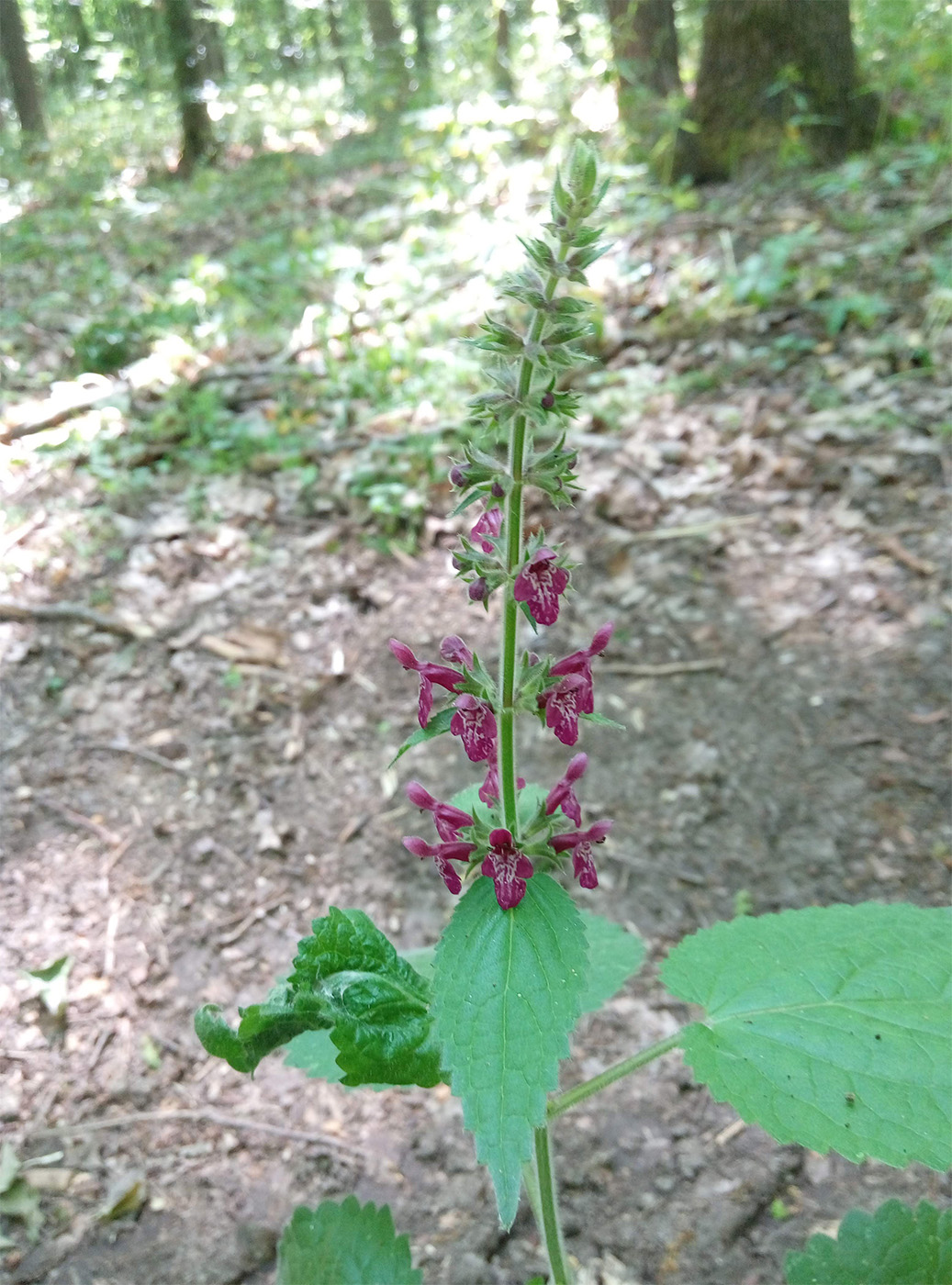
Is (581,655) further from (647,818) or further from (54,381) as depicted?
(54,381)

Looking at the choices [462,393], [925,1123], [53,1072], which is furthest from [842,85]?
[53,1072]

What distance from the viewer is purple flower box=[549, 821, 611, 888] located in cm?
161

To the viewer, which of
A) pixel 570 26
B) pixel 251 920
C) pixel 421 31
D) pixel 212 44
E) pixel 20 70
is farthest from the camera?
pixel 212 44

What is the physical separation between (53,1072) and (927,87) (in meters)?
8.97

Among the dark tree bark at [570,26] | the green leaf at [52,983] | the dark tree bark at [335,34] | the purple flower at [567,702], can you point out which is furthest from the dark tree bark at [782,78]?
the dark tree bark at [335,34]

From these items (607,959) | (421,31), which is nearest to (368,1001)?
(607,959)

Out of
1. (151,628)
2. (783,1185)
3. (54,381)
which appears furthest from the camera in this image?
(54,381)

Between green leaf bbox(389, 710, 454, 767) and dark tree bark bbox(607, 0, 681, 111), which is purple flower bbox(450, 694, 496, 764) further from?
dark tree bark bbox(607, 0, 681, 111)

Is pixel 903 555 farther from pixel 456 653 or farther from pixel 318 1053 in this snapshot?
pixel 318 1053

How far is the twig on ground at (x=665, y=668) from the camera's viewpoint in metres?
3.72

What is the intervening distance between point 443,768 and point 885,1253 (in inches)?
83.9

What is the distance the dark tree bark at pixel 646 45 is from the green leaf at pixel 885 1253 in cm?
848

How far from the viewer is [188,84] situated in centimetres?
1263

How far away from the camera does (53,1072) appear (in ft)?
8.71
